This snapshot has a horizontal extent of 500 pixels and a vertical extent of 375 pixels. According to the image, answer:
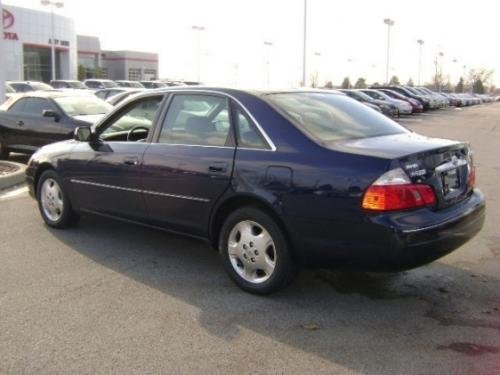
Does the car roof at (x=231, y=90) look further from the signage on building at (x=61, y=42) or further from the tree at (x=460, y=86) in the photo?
the tree at (x=460, y=86)

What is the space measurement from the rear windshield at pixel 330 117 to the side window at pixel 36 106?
7.64 meters

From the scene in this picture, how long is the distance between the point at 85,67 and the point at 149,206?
251 feet

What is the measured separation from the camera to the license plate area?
14.3 ft

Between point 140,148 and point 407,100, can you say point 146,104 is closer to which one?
point 140,148

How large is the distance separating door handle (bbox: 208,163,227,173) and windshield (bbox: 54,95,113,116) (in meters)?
7.26

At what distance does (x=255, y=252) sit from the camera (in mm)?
4664

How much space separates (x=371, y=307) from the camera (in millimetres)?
4508

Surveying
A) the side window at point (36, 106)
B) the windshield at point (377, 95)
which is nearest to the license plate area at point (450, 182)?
the side window at point (36, 106)

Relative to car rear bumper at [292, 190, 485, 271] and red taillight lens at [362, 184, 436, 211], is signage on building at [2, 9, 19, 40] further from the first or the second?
red taillight lens at [362, 184, 436, 211]

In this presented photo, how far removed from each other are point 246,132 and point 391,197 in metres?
1.33

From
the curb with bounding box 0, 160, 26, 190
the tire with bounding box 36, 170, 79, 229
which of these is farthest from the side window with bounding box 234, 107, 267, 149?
the curb with bounding box 0, 160, 26, 190

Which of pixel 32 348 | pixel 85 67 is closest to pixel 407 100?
pixel 32 348

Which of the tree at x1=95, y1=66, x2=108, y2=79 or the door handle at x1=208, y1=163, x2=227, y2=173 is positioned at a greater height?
the tree at x1=95, y1=66, x2=108, y2=79

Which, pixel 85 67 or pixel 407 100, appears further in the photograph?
pixel 85 67
